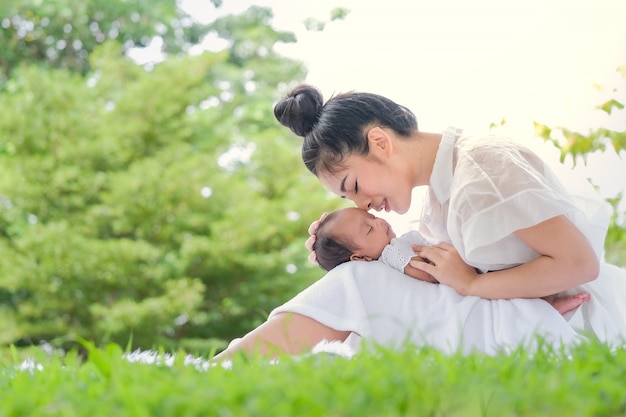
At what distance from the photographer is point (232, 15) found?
8.98m

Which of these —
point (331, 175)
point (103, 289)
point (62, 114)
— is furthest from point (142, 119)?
point (331, 175)

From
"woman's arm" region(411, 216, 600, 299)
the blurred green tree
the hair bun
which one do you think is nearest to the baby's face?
the hair bun

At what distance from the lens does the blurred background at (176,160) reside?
669 centimetres

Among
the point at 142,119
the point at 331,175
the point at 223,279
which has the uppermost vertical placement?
the point at 331,175

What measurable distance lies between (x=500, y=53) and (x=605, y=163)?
183cm

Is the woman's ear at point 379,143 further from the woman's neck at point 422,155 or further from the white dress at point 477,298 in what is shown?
the white dress at point 477,298

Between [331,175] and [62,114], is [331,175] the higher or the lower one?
the higher one

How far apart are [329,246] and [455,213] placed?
19.5 inches

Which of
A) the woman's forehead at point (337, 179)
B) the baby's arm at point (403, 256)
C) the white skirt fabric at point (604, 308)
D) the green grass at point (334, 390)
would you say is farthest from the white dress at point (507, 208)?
the green grass at point (334, 390)

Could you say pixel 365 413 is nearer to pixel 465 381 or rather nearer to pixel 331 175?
pixel 465 381

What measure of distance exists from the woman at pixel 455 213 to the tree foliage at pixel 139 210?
14.7 feet

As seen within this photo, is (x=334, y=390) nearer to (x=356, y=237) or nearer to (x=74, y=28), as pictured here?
(x=356, y=237)

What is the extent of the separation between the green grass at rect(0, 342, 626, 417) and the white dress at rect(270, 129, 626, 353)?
943 millimetres

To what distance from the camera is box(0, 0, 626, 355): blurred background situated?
263 inches
